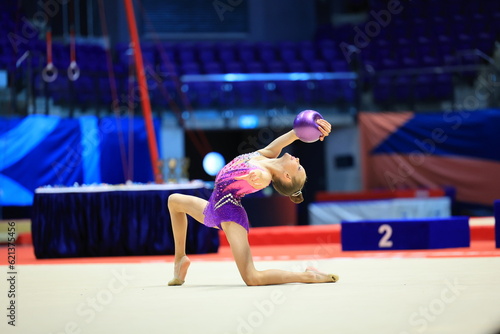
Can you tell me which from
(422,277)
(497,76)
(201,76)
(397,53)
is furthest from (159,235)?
(397,53)

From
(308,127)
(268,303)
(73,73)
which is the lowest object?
(268,303)

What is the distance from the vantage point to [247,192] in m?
4.54

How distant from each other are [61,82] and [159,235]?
5950 millimetres

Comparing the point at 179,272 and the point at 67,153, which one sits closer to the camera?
the point at 179,272

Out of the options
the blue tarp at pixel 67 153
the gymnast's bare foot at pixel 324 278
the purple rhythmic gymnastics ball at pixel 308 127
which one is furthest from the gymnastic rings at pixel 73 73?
the gymnast's bare foot at pixel 324 278

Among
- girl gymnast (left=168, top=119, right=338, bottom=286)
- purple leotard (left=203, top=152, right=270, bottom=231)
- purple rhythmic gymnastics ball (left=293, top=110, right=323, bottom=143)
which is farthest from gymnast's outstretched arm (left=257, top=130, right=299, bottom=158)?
purple rhythmic gymnastics ball (left=293, top=110, right=323, bottom=143)

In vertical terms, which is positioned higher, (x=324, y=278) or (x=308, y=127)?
(x=308, y=127)

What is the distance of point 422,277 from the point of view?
458cm

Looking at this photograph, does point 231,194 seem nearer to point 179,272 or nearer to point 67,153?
point 179,272

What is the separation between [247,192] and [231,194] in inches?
3.8

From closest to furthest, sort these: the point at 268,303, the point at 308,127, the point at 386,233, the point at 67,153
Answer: the point at 268,303 → the point at 308,127 → the point at 386,233 → the point at 67,153

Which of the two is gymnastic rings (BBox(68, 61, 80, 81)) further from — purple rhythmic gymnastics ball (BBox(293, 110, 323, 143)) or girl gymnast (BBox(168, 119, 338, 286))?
purple rhythmic gymnastics ball (BBox(293, 110, 323, 143))

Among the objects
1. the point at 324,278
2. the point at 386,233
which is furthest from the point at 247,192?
the point at 386,233

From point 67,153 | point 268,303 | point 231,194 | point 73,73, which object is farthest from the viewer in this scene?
point 73,73
